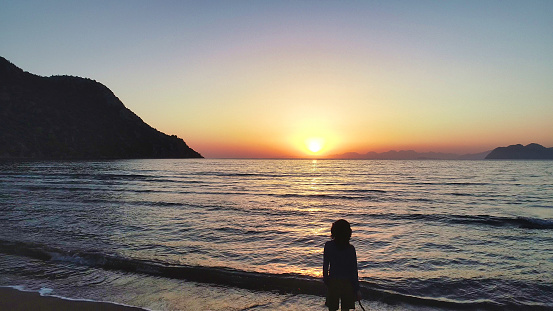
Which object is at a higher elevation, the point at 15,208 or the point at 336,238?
the point at 336,238

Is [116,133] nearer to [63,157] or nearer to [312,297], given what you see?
[63,157]

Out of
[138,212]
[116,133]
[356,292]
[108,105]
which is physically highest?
[108,105]

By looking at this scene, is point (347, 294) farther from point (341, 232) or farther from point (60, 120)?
point (60, 120)

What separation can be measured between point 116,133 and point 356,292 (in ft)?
649

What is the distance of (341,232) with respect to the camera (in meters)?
4.95

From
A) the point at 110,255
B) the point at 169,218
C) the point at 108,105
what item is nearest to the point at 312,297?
the point at 110,255

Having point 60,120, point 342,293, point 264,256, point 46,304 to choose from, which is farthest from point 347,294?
point 60,120

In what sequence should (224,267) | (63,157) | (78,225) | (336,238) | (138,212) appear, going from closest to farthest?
1. (336,238)
2. (224,267)
3. (78,225)
4. (138,212)
5. (63,157)

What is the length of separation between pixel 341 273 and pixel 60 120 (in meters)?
173

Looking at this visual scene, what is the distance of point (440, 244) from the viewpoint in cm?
1359

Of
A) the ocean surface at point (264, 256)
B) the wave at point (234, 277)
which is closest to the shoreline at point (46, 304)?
the ocean surface at point (264, 256)

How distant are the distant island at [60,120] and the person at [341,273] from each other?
503 feet

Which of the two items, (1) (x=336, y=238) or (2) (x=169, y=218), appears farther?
(2) (x=169, y=218)

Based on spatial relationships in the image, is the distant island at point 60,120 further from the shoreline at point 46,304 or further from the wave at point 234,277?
the shoreline at point 46,304
